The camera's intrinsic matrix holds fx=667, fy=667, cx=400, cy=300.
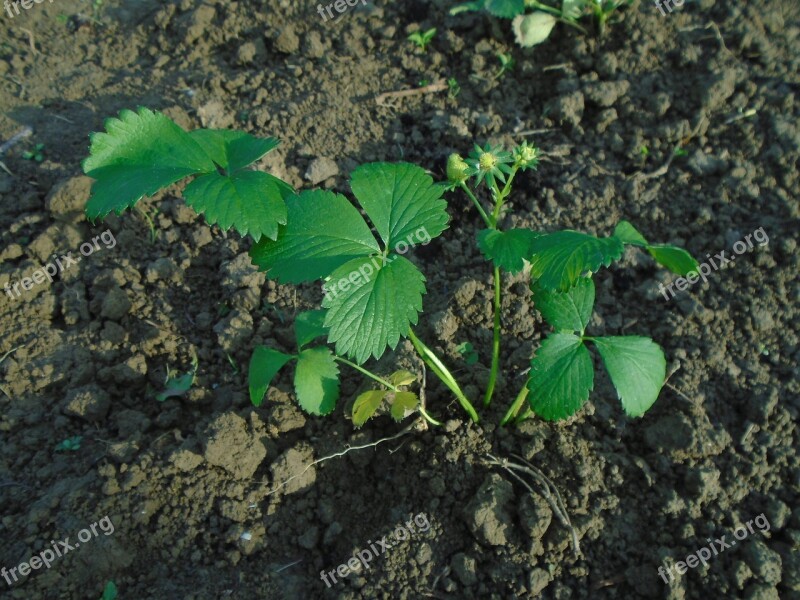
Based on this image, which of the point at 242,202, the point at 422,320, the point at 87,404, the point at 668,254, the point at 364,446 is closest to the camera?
the point at 242,202

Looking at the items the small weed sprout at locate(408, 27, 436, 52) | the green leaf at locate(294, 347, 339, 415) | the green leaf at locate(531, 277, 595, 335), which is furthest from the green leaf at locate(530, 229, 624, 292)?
the small weed sprout at locate(408, 27, 436, 52)

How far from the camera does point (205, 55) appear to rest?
3.62m

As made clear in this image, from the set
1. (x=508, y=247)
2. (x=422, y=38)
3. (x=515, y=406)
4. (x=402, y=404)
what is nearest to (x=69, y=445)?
(x=402, y=404)

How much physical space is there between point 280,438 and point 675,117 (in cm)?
245

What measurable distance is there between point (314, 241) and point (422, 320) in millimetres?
875

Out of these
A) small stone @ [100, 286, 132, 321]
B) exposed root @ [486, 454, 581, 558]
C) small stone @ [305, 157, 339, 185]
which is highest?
small stone @ [305, 157, 339, 185]

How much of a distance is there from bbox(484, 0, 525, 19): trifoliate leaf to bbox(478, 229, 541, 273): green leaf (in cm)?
179

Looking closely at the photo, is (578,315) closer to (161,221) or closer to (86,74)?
(161,221)

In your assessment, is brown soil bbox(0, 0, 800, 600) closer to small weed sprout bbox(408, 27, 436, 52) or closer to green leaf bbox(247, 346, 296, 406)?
small weed sprout bbox(408, 27, 436, 52)

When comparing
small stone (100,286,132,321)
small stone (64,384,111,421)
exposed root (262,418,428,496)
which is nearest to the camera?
exposed root (262,418,428,496)

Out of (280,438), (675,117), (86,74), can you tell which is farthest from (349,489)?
(86,74)

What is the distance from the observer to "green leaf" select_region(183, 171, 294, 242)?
1.86 metres

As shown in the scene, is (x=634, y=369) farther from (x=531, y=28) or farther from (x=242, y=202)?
(x=531, y=28)

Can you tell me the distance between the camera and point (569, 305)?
2143mm
